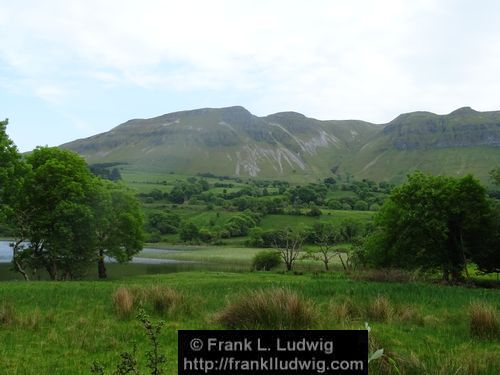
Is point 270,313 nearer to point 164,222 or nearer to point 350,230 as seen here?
point 350,230

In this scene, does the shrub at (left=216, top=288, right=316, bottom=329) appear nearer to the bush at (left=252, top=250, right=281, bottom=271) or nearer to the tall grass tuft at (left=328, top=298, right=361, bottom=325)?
the tall grass tuft at (left=328, top=298, right=361, bottom=325)

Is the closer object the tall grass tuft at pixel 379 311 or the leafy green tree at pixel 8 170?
the tall grass tuft at pixel 379 311

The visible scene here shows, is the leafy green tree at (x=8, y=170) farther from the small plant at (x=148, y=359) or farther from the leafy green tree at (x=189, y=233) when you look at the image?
the leafy green tree at (x=189, y=233)

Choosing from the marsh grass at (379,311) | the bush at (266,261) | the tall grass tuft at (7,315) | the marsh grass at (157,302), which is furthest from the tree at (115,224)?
the marsh grass at (379,311)

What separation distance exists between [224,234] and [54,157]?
11144 centimetres

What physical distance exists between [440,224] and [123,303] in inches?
1519

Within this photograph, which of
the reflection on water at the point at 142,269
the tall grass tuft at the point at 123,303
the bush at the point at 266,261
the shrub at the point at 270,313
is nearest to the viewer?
the shrub at the point at 270,313

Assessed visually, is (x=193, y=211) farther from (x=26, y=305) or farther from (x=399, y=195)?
(x=26, y=305)

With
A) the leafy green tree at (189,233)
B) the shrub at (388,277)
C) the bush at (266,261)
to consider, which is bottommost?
the leafy green tree at (189,233)

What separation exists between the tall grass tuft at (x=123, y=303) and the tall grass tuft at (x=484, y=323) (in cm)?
1046

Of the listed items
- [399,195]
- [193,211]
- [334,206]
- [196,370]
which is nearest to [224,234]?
[193,211]

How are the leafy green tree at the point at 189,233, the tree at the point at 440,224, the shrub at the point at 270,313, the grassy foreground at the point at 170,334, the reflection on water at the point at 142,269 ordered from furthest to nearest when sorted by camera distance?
the leafy green tree at the point at 189,233 → the reflection on water at the point at 142,269 → the tree at the point at 440,224 → the shrub at the point at 270,313 → the grassy foreground at the point at 170,334

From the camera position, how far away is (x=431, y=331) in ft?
44.6

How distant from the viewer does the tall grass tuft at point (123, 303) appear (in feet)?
48.5
